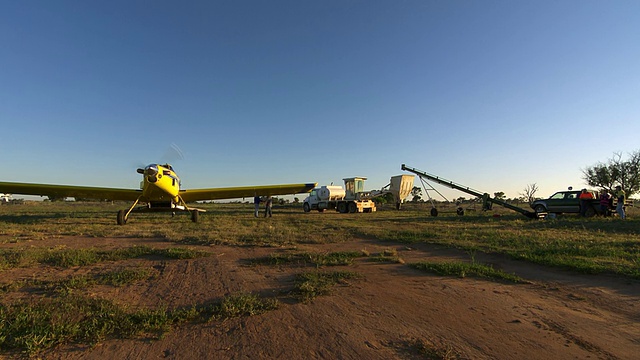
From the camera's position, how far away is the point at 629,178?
33.2 m

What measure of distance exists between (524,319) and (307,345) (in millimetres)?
2596

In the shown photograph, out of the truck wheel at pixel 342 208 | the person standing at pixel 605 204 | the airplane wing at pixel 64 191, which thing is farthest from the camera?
the truck wheel at pixel 342 208

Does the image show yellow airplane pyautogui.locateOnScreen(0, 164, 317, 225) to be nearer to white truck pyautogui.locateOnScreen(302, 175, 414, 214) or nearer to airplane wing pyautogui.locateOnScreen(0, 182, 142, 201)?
airplane wing pyautogui.locateOnScreen(0, 182, 142, 201)

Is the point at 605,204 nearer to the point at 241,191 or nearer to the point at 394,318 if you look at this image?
the point at 394,318

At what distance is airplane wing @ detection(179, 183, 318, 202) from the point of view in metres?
18.8

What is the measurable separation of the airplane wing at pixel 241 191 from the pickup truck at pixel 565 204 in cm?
1424

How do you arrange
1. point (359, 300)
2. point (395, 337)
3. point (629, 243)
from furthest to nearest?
point (629, 243) < point (359, 300) < point (395, 337)

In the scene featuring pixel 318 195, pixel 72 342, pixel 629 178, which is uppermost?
pixel 629 178

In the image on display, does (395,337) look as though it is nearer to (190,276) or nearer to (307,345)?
(307,345)

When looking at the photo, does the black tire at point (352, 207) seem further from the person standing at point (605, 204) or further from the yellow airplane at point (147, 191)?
the person standing at point (605, 204)

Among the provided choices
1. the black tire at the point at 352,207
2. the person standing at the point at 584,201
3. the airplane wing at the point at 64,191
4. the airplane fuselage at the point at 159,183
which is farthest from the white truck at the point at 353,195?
the airplane wing at the point at 64,191

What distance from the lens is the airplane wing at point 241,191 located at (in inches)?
741

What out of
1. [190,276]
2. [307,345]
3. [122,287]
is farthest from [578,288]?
[122,287]

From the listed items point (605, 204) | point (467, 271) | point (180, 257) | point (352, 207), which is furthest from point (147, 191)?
point (605, 204)
